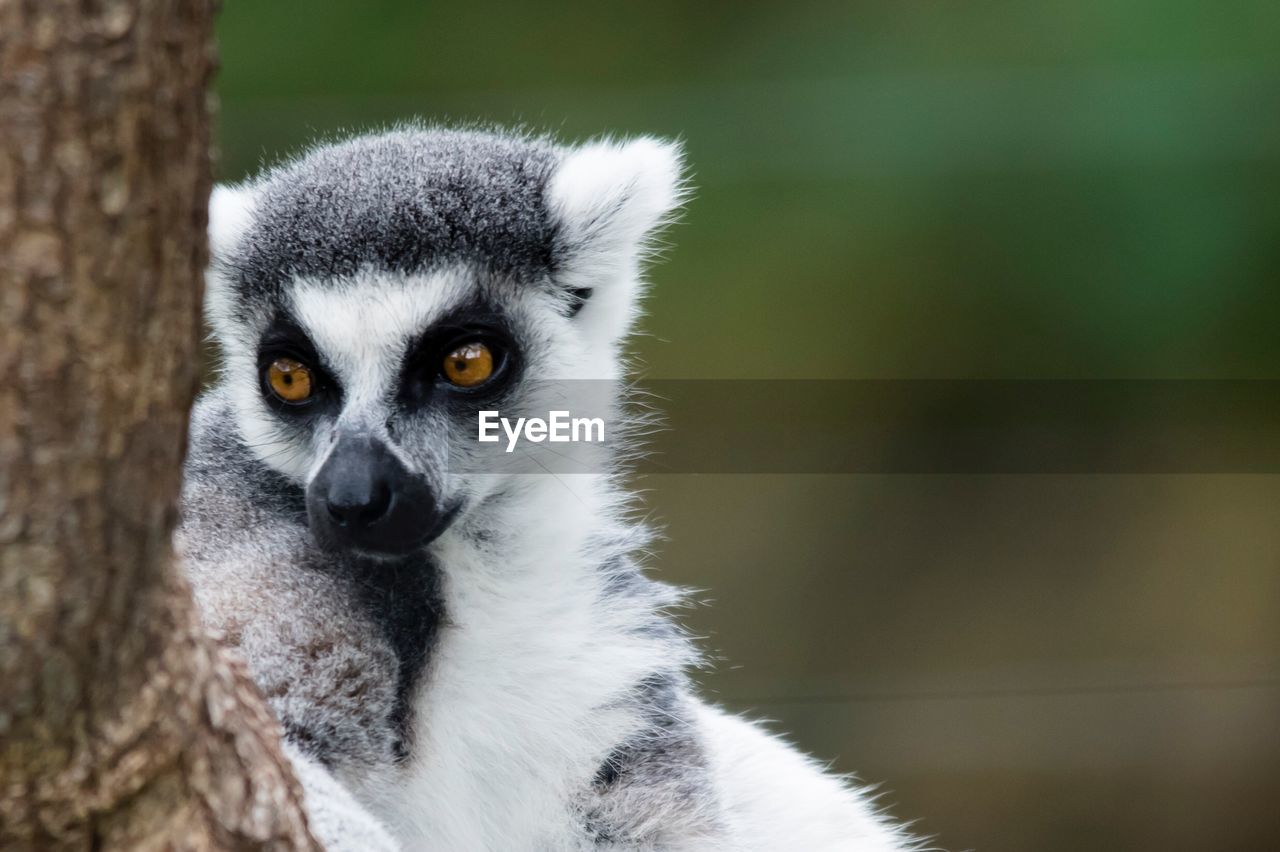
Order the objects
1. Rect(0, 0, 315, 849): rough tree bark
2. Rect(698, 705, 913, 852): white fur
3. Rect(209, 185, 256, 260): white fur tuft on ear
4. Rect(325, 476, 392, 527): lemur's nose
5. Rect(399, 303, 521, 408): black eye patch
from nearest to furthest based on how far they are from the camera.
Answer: Rect(0, 0, 315, 849): rough tree bark
Rect(325, 476, 392, 527): lemur's nose
Rect(399, 303, 521, 408): black eye patch
Rect(209, 185, 256, 260): white fur tuft on ear
Rect(698, 705, 913, 852): white fur

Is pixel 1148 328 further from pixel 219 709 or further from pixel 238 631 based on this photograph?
pixel 219 709

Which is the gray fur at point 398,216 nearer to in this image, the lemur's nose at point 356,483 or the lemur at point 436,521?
the lemur at point 436,521

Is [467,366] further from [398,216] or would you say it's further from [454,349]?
[398,216]

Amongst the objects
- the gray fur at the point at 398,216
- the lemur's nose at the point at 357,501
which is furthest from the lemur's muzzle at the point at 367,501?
the gray fur at the point at 398,216

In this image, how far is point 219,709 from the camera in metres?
0.82

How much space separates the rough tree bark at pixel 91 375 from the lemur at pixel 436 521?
1.35 ft

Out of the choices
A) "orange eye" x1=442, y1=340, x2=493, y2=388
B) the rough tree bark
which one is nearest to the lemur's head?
"orange eye" x1=442, y1=340, x2=493, y2=388

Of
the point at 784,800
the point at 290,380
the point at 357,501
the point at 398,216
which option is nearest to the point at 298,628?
the point at 357,501

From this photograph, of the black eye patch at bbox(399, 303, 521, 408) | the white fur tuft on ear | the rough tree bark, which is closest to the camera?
the rough tree bark

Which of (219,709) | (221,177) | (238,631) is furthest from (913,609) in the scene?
(219,709)

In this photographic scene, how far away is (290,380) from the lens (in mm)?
1407

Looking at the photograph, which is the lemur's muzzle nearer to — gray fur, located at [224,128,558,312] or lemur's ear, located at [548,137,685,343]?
gray fur, located at [224,128,558,312]

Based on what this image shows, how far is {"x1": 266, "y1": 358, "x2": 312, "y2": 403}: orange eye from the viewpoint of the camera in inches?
55.1

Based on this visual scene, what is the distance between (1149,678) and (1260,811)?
350 mm
